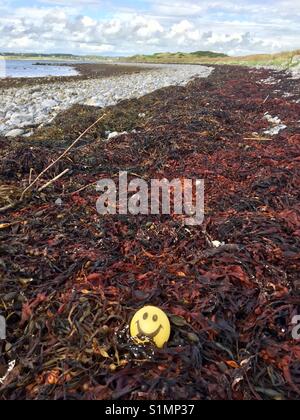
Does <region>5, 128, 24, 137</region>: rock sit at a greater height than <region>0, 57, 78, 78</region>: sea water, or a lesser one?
lesser

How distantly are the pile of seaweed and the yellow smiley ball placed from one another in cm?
6

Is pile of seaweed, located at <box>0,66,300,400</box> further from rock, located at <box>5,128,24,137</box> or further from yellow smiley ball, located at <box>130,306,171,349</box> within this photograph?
rock, located at <box>5,128,24,137</box>

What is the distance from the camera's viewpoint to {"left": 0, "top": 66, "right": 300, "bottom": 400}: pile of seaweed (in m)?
2.08

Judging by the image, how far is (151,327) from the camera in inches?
88.6

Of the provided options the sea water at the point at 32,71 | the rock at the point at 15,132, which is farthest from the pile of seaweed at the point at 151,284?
the sea water at the point at 32,71

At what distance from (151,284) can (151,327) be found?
0.53m

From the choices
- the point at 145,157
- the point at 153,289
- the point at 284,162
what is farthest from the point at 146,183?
the point at 153,289

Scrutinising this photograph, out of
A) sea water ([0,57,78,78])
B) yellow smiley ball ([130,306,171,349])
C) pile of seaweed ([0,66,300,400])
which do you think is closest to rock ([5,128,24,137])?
pile of seaweed ([0,66,300,400])

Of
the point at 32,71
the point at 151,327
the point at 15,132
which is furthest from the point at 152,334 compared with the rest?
the point at 32,71

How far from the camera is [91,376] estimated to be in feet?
6.75

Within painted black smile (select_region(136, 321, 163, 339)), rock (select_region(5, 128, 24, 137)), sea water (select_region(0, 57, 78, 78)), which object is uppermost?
sea water (select_region(0, 57, 78, 78))
